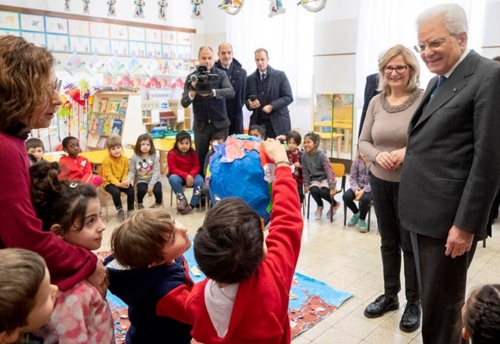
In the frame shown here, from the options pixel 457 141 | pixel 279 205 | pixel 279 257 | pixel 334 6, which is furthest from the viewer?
pixel 334 6

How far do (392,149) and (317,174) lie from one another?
219 centimetres

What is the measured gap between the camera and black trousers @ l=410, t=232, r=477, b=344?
173 cm

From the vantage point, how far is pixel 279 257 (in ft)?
4.04

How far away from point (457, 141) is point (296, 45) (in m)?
5.43

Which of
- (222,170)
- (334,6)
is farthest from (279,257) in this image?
(334,6)

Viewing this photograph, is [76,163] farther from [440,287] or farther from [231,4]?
[440,287]

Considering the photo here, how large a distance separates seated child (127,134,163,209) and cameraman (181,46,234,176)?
0.54m

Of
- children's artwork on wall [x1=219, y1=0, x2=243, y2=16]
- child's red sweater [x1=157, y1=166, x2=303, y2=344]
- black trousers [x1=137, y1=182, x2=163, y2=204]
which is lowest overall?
black trousers [x1=137, y1=182, x2=163, y2=204]

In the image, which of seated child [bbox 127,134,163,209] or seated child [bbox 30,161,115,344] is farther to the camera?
seated child [bbox 127,134,163,209]

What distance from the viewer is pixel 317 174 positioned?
442cm

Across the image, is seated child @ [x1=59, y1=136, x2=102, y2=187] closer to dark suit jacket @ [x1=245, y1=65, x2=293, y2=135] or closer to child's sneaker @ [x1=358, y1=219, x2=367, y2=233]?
dark suit jacket @ [x1=245, y1=65, x2=293, y2=135]

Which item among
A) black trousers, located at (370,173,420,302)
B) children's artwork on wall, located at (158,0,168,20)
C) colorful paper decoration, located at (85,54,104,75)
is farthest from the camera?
children's artwork on wall, located at (158,0,168,20)

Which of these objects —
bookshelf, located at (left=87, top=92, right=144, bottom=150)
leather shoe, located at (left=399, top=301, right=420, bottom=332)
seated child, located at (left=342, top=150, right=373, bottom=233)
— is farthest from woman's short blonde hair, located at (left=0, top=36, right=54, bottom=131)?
bookshelf, located at (left=87, top=92, right=144, bottom=150)

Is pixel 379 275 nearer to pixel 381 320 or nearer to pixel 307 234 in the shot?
pixel 381 320
